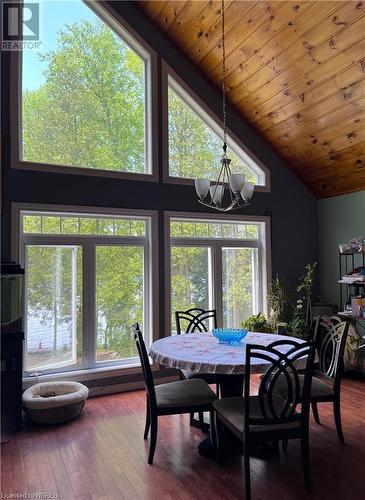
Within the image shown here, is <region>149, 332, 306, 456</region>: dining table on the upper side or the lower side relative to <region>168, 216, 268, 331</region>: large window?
lower

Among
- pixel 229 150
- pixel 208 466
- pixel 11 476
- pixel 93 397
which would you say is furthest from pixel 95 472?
pixel 229 150

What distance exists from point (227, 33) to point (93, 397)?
4.35m

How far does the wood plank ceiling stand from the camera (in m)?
3.43

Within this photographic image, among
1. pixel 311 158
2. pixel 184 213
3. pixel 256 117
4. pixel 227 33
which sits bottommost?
pixel 184 213

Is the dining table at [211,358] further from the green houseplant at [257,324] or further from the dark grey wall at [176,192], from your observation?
the dark grey wall at [176,192]

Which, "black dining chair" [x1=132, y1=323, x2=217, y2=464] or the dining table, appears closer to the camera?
the dining table

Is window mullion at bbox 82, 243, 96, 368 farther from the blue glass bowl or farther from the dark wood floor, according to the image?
the blue glass bowl

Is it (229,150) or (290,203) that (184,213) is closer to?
(229,150)

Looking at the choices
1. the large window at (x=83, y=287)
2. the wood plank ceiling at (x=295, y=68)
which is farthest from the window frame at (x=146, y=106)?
the large window at (x=83, y=287)

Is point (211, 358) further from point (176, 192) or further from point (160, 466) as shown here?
point (176, 192)

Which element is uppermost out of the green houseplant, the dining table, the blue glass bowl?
the blue glass bowl

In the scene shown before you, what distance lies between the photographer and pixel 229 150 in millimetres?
5109

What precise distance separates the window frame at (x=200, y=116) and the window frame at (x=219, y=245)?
447 mm

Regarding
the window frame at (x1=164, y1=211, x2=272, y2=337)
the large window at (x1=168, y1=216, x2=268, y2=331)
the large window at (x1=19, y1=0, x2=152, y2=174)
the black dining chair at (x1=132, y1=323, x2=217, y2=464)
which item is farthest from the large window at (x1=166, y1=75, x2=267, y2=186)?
the black dining chair at (x1=132, y1=323, x2=217, y2=464)
